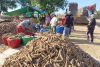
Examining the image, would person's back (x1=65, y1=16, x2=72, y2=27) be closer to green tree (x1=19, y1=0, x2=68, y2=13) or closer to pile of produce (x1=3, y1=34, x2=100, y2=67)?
pile of produce (x1=3, y1=34, x2=100, y2=67)

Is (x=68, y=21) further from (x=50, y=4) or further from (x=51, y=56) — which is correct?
(x=50, y=4)

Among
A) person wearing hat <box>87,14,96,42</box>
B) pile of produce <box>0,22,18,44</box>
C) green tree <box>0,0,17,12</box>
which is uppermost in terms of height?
person wearing hat <box>87,14,96,42</box>

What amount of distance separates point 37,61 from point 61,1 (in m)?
29.7

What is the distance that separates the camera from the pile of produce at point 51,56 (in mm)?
9570

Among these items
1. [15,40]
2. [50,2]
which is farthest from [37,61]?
[50,2]

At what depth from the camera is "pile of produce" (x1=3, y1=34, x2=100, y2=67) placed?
957 centimetres

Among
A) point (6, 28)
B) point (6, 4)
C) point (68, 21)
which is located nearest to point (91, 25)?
Result: point (68, 21)

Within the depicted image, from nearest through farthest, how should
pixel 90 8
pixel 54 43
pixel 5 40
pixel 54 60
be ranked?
pixel 54 60 < pixel 54 43 < pixel 5 40 < pixel 90 8

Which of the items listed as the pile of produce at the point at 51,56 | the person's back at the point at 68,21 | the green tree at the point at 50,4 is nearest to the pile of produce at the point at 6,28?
the person's back at the point at 68,21

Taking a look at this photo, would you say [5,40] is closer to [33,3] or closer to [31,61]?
[31,61]

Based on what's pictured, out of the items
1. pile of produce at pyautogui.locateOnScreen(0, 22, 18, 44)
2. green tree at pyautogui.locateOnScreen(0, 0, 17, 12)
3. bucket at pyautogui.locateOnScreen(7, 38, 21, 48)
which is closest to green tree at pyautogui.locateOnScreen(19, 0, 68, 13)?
pile of produce at pyautogui.locateOnScreen(0, 22, 18, 44)

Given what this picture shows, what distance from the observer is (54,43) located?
33.6 ft

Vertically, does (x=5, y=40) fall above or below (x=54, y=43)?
below

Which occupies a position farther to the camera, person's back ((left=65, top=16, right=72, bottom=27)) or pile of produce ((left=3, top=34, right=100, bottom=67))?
person's back ((left=65, top=16, right=72, bottom=27))
